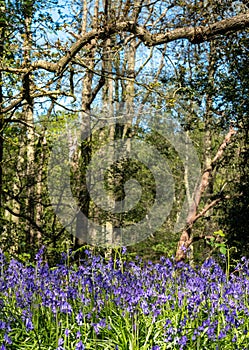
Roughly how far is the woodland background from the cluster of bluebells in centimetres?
99

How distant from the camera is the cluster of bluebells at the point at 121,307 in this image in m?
3.53

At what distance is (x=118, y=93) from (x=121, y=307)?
1025 cm

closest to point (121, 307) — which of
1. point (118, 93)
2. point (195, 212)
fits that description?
point (195, 212)

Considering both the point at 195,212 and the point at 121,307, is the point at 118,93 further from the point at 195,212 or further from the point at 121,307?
the point at 121,307

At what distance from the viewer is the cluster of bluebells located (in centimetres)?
353

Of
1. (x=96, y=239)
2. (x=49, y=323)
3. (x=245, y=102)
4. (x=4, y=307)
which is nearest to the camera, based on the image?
(x=49, y=323)

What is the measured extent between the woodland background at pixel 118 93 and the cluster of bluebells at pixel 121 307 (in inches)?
39.2

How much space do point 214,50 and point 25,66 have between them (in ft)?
13.5

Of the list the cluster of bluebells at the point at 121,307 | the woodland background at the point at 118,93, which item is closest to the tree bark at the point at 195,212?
the woodland background at the point at 118,93

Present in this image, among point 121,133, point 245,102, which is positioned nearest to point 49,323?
point 245,102

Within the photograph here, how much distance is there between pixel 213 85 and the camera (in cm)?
880

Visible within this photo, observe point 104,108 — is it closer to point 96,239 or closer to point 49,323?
point 96,239

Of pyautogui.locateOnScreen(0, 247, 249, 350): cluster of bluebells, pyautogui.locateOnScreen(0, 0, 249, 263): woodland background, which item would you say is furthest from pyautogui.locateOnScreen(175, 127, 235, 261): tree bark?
pyautogui.locateOnScreen(0, 247, 249, 350): cluster of bluebells

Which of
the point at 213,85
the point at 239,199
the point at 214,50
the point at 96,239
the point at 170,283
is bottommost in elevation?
the point at 170,283
